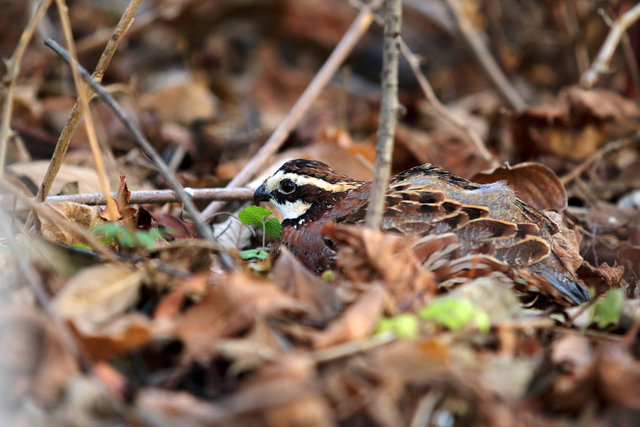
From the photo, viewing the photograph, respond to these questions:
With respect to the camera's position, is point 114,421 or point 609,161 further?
point 609,161

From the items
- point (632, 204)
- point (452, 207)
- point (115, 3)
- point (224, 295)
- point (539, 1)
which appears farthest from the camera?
point (115, 3)

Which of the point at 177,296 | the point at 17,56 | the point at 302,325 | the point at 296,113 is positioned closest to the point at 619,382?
the point at 302,325

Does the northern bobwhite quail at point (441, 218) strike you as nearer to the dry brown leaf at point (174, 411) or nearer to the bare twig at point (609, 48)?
the dry brown leaf at point (174, 411)

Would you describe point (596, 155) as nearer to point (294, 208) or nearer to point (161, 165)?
point (294, 208)

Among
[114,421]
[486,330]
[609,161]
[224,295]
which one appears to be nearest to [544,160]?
[609,161]

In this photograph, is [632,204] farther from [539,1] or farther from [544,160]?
[539,1]

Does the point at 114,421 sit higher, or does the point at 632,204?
the point at 114,421
